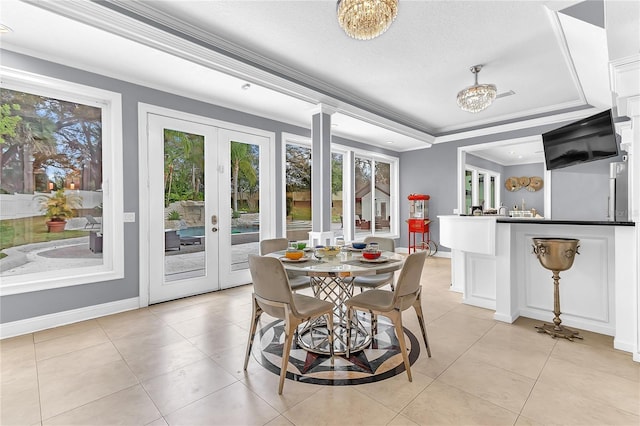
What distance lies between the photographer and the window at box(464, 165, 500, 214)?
323 inches

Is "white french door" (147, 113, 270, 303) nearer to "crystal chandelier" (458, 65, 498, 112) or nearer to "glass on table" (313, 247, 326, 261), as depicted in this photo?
Answer: "glass on table" (313, 247, 326, 261)

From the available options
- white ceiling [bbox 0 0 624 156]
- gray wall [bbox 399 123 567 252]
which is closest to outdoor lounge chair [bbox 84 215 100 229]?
white ceiling [bbox 0 0 624 156]

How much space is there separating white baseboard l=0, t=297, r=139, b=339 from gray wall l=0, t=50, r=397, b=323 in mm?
43

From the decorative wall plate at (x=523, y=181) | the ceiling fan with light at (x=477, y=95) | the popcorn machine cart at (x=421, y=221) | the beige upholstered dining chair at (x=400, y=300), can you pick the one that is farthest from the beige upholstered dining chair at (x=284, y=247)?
the decorative wall plate at (x=523, y=181)

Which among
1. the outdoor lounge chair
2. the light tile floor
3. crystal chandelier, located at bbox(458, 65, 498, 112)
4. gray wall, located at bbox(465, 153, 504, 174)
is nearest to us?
the light tile floor

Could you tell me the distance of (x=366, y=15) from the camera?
6.92 feet

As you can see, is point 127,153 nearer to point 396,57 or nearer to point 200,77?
point 200,77

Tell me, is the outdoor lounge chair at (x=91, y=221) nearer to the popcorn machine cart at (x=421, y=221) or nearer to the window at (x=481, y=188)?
the popcorn machine cart at (x=421, y=221)

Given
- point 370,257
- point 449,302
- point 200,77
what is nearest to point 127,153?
point 200,77

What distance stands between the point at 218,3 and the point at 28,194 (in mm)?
2650

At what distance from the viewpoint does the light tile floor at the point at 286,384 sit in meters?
1.68

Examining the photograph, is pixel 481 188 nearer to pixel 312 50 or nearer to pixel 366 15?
pixel 312 50

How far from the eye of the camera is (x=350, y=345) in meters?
2.41

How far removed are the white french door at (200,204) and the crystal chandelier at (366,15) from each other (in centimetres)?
259
